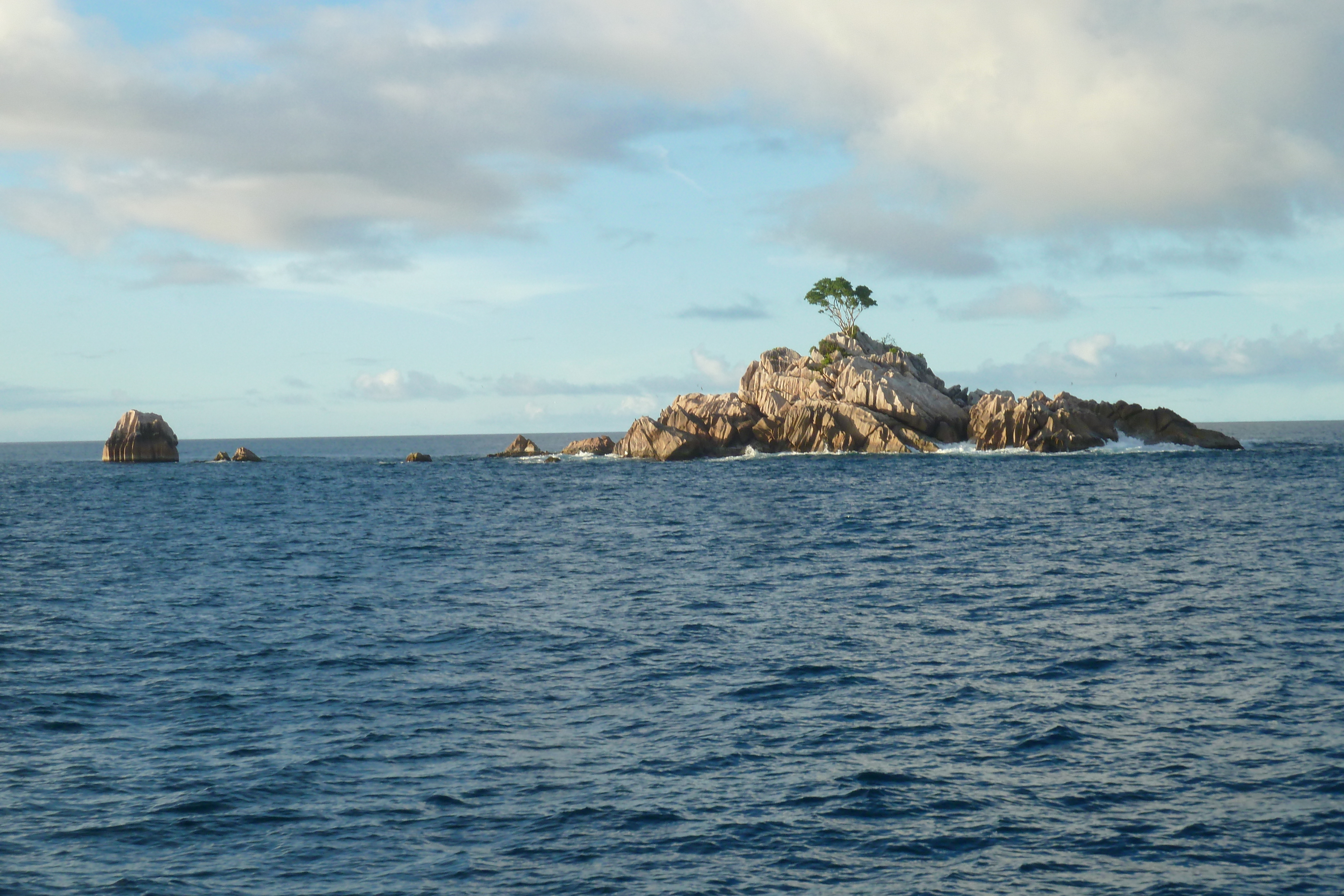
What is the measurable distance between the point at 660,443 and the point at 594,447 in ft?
63.5

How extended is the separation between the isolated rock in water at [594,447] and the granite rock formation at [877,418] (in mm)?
9654

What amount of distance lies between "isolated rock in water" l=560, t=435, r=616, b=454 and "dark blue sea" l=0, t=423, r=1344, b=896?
9012 centimetres

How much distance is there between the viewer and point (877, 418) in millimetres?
119562

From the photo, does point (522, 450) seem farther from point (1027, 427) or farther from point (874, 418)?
point (1027, 427)

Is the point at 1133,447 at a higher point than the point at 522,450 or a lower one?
higher

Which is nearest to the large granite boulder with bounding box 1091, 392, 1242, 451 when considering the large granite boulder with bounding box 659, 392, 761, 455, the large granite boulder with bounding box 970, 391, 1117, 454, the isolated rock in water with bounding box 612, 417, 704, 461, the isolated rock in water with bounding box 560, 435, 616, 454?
the large granite boulder with bounding box 970, 391, 1117, 454

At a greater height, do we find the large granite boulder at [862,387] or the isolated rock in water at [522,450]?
the large granite boulder at [862,387]

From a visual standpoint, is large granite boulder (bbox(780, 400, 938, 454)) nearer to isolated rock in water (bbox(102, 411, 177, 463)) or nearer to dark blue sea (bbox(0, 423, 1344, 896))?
dark blue sea (bbox(0, 423, 1344, 896))

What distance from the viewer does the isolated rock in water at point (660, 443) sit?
412 feet

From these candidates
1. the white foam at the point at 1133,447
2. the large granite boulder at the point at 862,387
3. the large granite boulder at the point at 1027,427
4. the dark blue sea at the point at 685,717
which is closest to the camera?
the dark blue sea at the point at 685,717

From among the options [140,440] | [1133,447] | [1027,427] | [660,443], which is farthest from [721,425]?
[140,440]

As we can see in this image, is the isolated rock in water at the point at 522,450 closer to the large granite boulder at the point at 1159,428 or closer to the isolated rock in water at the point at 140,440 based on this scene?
the isolated rock in water at the point at 140,440

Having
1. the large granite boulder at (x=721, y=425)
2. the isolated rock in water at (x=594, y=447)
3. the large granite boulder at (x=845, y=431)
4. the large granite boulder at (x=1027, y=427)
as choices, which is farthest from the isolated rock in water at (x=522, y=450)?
the large granite boulder at (x=1027, y=427)

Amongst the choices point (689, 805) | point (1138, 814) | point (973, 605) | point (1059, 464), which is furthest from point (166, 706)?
point (1059, 464)
